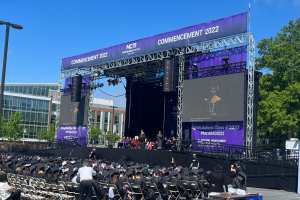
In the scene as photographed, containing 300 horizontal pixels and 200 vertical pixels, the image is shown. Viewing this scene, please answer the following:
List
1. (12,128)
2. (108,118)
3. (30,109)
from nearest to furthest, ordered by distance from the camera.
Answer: (12,128), (30,109), (108,118)

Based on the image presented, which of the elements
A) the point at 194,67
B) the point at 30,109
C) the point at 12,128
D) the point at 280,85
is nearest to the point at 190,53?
the point at 194,67

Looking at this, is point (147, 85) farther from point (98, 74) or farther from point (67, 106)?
point (67, 106)

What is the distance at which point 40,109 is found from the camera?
4341 inches

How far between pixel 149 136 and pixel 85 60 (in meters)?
8.47

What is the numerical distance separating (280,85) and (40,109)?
75.3 metres

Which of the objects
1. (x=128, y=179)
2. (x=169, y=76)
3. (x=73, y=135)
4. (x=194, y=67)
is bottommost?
(x=128, y=179)

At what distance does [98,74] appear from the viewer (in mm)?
42656

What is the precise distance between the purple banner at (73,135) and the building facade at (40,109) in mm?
47787

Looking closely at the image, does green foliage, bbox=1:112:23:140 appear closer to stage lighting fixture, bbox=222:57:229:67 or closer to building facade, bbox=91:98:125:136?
building facade, bbox=91:98:125:136

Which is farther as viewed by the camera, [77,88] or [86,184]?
[77,88]

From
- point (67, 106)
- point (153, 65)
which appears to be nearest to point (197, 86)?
point (153, 65)

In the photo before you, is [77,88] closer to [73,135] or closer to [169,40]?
[73,135]

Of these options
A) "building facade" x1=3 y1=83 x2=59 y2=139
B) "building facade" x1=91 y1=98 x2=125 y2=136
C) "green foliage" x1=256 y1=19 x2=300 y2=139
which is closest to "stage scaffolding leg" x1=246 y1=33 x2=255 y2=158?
"green foliage" x1=256 y1=19 x2=300 y2=139

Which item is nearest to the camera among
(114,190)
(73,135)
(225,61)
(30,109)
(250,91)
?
(114,190)
